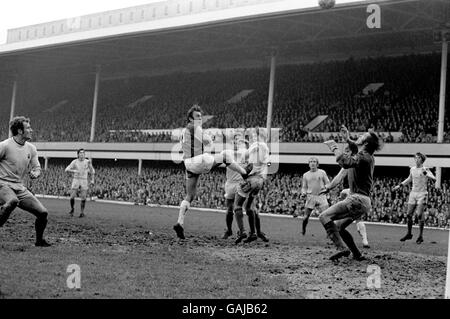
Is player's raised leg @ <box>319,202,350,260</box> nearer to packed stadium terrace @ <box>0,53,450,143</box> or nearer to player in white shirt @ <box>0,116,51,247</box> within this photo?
player in white shirt @ <box>0,116,51,247</box>

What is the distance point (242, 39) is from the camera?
112 feet

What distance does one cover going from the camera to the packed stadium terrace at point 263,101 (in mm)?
28688

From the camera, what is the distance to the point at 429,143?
2495 centimetres

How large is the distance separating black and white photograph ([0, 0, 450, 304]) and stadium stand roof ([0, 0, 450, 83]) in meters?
0.15

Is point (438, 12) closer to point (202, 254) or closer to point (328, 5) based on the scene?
point (328, 5)

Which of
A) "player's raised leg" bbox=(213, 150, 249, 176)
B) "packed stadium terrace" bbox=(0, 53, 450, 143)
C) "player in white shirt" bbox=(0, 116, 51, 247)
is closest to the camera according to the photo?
"player in white shirt" bbox=(0, 116, 51, 247)

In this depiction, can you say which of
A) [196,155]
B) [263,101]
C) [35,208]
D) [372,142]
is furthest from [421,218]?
[263,101]

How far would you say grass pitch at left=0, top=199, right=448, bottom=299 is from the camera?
5.98 meters

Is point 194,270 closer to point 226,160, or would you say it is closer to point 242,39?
point 226,160

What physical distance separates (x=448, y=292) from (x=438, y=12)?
78.8 feet

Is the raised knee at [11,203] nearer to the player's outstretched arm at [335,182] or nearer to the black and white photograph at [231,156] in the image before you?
the black and white photograph at [231,156]

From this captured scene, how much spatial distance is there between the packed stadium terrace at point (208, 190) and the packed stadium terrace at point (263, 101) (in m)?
2.12

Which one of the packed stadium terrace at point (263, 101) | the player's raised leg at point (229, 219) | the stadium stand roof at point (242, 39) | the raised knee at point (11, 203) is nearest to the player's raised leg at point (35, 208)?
the raised knee at point (11, 203)

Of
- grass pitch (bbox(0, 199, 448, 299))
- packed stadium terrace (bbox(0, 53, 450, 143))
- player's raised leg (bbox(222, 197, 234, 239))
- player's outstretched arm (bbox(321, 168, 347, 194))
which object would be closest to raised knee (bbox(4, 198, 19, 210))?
grass pitch (bbox(0, 199, 448, 299))
